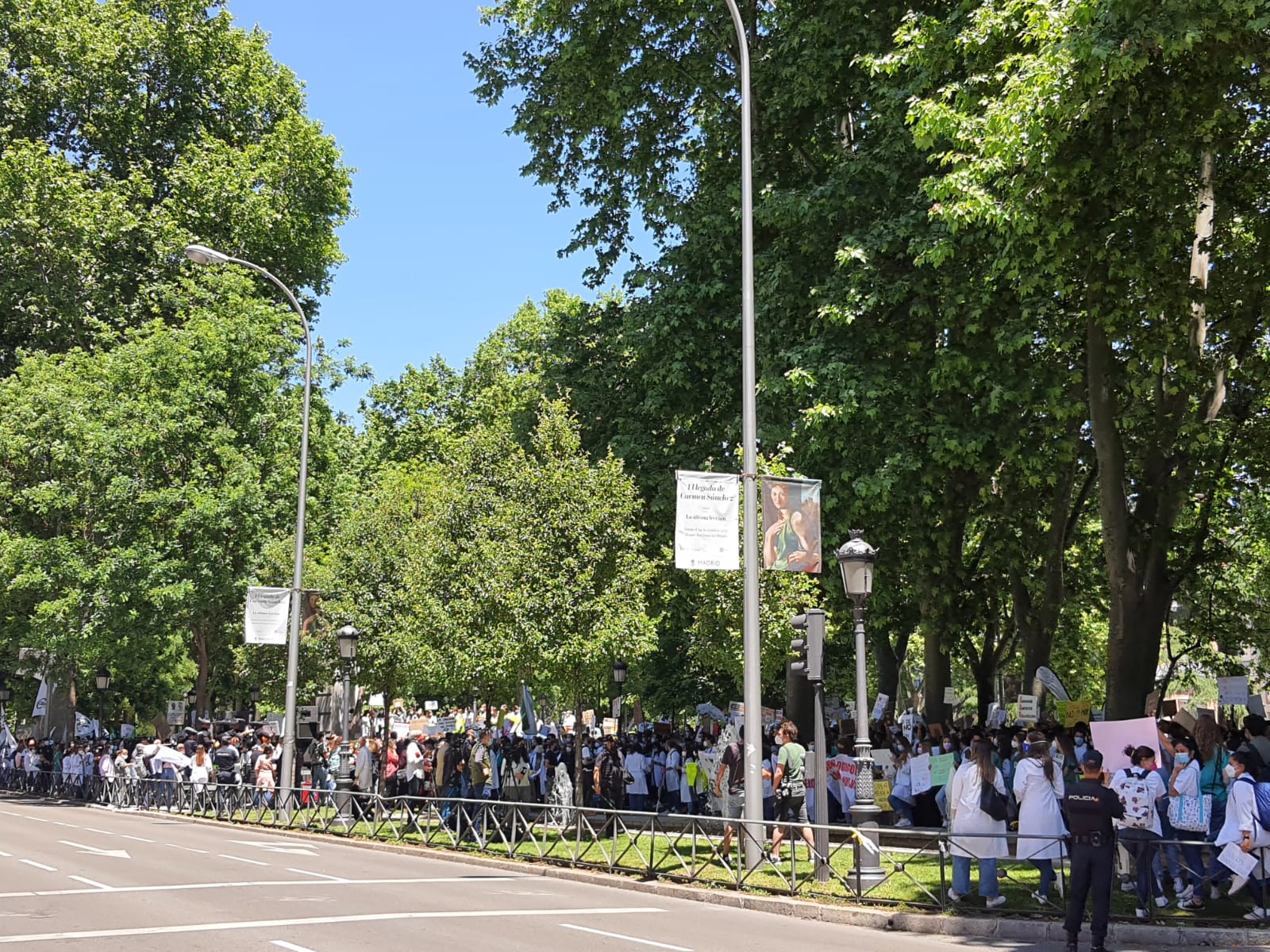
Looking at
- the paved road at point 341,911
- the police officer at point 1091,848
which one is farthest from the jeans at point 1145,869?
the police officer at point 1091,848

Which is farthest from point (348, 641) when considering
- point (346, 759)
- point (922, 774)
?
point (922, 774)

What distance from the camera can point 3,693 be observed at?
173ft

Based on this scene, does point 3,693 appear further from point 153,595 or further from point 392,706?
point 153,595

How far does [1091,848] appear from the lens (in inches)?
440

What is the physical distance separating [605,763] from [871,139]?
1394 centimetres

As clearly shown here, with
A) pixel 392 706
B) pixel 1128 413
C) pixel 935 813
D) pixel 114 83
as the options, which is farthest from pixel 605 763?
pixel 114 83

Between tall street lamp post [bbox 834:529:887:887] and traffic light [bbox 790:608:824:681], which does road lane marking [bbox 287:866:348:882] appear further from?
tall street lamp post [bbox 834:529:887:887]

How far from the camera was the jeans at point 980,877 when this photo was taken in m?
13.5

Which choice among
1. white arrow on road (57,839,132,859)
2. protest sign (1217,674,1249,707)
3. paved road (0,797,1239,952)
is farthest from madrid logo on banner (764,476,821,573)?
protest sign (1217,674,1249,707)

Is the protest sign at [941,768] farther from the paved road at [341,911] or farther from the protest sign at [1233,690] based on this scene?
the protest sign at [1233,690]

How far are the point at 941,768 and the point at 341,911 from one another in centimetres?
1039

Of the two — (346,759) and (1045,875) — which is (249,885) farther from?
(346,759)

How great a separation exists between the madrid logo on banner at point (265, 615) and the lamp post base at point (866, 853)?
1633cm

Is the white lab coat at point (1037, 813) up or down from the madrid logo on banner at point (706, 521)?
down
